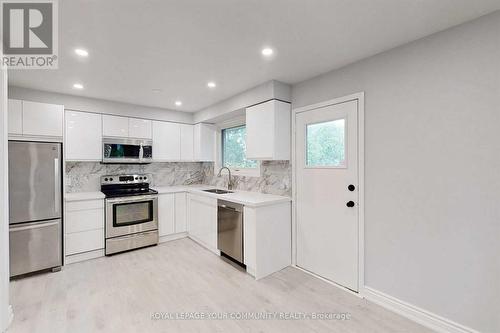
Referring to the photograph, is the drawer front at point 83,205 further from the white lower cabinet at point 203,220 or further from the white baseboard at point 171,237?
the white lower cabinet at point 203,220

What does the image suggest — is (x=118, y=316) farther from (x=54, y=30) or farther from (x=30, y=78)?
(x=30, y=78)

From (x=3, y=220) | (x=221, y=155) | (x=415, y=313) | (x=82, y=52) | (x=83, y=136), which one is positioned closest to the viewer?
(x=3, y=220)

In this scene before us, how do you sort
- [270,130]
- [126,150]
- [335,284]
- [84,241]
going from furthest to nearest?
[126,150]
[84,241]
[270,130]
[335,284]

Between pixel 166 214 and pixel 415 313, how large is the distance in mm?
3613

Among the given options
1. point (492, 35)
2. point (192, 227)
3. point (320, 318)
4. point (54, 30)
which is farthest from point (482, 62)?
point (192, 227)

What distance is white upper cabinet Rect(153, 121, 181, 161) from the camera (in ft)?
13.9

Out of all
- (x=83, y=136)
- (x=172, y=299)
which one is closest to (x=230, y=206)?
(x=172, y=299)

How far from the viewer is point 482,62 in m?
1.65

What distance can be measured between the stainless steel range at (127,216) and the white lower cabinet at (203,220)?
61cm

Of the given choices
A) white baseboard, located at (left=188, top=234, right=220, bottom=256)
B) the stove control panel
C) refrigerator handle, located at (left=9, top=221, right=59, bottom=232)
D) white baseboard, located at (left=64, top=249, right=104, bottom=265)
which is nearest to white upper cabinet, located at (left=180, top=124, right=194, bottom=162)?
the stove control panel

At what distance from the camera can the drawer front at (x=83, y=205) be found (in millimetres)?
3148

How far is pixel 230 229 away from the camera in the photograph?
122 inches

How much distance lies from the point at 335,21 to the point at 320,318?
2504 mm

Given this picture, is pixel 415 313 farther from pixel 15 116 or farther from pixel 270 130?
pixel 15 116
